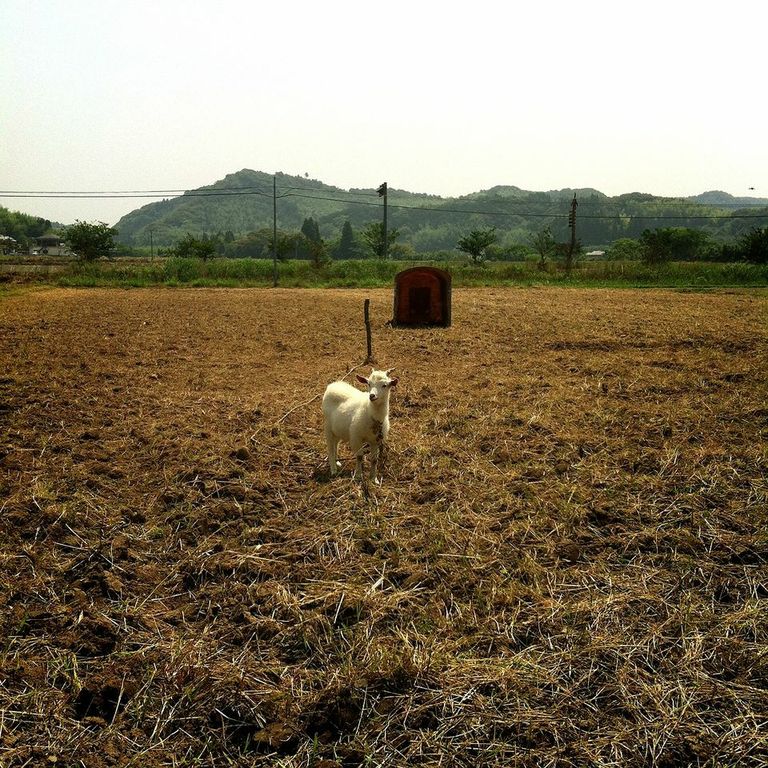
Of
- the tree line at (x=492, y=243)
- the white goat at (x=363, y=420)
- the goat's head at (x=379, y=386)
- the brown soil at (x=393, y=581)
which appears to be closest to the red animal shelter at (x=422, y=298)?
the brown soil at (x=393, y=581)

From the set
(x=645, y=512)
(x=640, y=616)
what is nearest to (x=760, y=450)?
(x=645, y=512)

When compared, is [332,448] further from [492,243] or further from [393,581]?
[492,243]

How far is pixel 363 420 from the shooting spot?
17.4 feet

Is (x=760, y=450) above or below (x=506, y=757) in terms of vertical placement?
above

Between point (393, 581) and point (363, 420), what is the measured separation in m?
1.79

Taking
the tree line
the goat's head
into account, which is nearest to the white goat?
the goat's head

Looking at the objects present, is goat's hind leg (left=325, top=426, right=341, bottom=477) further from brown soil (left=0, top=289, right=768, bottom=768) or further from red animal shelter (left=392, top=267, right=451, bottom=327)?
red animal shelter (left=392, top=267, right=451, bottom=327)

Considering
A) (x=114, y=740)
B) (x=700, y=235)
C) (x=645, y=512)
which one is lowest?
(x=114, y=740)

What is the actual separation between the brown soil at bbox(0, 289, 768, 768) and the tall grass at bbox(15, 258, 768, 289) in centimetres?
2875

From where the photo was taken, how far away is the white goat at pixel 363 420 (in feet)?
17.2

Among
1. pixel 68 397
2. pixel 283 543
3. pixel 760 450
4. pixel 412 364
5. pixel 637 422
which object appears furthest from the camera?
pixel 412 364

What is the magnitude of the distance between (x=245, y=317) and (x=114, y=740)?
1626 cm

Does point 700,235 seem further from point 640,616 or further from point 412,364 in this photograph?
point 640,616

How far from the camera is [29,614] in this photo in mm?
3414
